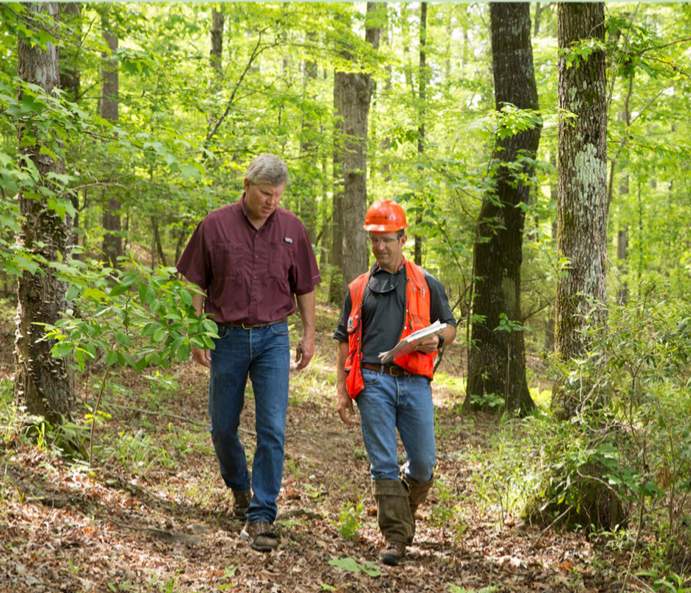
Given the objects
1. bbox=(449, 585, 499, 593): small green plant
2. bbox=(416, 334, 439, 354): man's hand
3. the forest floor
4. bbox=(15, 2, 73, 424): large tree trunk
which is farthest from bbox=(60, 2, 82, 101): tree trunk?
bbox=(449, 585, 499, 593): small green plant

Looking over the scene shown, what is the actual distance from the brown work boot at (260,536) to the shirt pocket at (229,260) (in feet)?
5.42

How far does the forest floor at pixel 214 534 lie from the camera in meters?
3.36

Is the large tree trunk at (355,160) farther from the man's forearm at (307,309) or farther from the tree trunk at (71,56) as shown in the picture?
the man's forearm at (307,309)

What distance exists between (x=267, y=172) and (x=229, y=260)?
2.09 ft

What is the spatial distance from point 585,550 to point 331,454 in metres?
3.27

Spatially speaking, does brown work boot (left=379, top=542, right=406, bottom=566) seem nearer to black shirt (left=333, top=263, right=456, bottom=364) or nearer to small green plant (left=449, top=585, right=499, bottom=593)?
small green plant (left=449, top=585, right=499, bottom=593)

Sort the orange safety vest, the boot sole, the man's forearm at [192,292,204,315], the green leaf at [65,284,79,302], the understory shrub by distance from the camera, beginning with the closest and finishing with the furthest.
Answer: the green leaf at [65,284,79,302], the understory shrub, the boot sole, the man's forearm at [192,292,204,315], the orange safety vest

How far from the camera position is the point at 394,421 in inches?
163

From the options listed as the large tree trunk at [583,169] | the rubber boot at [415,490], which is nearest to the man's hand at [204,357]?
the rubber boot at [415,490]

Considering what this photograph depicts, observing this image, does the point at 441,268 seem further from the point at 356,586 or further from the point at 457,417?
the point at 356,586

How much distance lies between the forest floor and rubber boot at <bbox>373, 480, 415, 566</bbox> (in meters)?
A: 0.16

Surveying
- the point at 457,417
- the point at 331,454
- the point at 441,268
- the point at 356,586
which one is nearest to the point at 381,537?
the point at 356,586

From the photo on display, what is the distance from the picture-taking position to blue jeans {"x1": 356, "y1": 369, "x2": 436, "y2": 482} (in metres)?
4.05

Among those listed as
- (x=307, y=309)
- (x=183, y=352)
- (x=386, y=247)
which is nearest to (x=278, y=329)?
(x=307, y=309)
